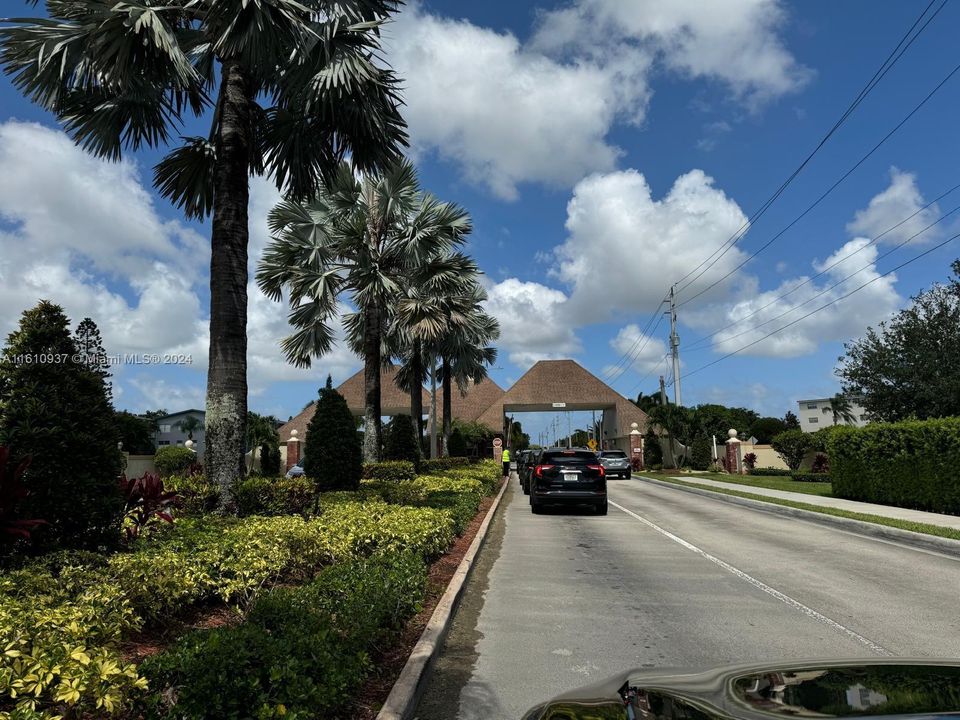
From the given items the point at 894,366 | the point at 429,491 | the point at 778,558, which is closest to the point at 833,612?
the point at 778,558

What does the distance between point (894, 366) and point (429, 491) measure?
19.9 meters

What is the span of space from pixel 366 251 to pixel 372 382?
364cm

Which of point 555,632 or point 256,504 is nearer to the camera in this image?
point 555,632

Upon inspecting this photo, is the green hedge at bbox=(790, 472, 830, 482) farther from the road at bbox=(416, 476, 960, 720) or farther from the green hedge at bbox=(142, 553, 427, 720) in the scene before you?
the green hedge at bbox=(142, 553, 427, 720)

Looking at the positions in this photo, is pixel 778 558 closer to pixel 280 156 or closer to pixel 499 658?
pixel 499 658

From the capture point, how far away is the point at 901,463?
1650 cm

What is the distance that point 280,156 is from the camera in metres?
11.6

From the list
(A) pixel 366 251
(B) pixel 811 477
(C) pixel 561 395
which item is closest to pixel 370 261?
(A) pixel 366 251

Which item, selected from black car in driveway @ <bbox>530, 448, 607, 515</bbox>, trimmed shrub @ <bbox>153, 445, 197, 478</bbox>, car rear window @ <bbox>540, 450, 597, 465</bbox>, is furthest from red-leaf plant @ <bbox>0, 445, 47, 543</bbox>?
trimmed shrub @ <bbox>153, 445, 197, 478</bbox>

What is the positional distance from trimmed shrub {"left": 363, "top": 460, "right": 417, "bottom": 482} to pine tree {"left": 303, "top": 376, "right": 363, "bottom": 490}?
2802 millimetres

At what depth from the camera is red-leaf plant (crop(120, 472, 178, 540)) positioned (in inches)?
280

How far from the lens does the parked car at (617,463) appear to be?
121ft

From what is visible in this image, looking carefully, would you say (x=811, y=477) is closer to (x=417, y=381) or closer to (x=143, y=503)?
(x=417, y=381)

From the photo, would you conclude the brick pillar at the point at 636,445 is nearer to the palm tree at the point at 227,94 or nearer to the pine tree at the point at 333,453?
the pine tree at the point at 333,453
